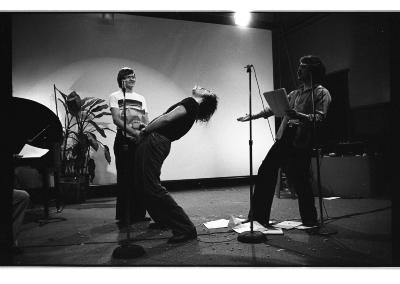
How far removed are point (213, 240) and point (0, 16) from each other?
2.41m

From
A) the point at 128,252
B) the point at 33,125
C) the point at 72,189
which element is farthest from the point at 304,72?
the point at 72,189

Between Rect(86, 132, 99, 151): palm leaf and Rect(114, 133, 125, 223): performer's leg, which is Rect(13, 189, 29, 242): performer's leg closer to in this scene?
Rect(114, 133, 125, 223): performer's leg

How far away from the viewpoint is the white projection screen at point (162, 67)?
5.41 m

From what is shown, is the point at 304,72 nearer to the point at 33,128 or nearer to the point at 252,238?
the point at 252,238

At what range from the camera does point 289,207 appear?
440 cm

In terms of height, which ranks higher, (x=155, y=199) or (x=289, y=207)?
(x=155, y=199)

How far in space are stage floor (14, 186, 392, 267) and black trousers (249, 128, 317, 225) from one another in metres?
0.30

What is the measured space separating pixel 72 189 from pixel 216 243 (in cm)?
307

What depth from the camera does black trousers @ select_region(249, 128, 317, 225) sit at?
3176 mm

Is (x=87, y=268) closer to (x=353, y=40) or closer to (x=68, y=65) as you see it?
(x=68, y=65)

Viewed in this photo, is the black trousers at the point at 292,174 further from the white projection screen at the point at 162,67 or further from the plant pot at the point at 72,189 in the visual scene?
the white projection screen at the point at 162,67

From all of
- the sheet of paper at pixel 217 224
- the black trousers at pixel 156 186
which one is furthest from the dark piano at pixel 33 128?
the sheet of paper at pixel 217 224
